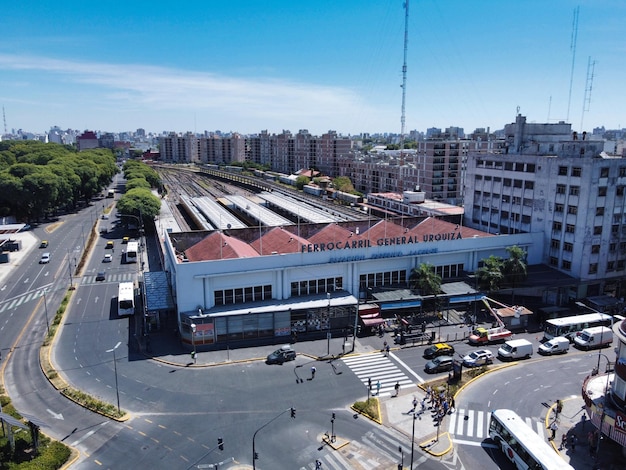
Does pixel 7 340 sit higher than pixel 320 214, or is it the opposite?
pixel 320 214

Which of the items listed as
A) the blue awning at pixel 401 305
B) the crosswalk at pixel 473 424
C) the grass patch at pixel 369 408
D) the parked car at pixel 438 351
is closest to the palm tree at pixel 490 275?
the blue awning at pixel 401 305

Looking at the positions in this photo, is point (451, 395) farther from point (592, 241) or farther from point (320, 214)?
point (320, 214)

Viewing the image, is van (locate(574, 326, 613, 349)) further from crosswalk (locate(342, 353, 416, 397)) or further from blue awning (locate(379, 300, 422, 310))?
crosswalk (locate(342, 353, 416, 397))

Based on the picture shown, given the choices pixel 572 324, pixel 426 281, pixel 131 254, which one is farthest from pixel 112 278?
pixel 572 324

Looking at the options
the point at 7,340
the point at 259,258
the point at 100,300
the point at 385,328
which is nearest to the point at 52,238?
the point at 100,300

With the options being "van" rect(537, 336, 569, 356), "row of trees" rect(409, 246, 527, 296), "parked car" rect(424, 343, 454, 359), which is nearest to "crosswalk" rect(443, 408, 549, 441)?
"parked car" rect(424, 343, 454, 359)

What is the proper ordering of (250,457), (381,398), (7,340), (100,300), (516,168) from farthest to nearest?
(516,168) < (100,300) < (7,340) < (381,398) < (250,457)
